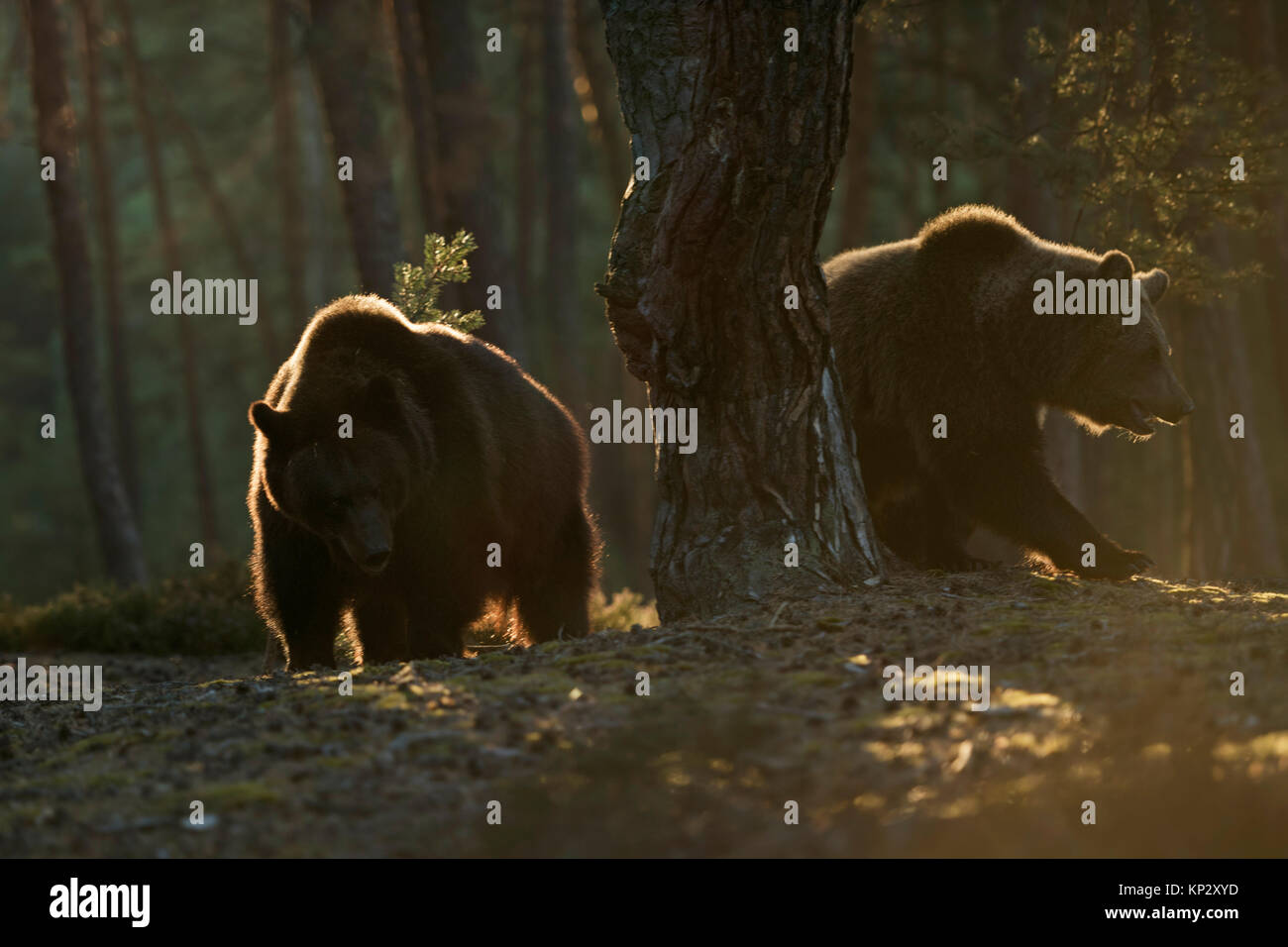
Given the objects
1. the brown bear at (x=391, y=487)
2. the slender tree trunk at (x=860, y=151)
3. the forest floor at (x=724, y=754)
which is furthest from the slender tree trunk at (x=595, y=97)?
the forest floor at (x=724, y=754)

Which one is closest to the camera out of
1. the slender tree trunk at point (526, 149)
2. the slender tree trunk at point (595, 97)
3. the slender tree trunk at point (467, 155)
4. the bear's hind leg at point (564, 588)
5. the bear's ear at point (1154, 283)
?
the bear's hind leg at point (564, 588)

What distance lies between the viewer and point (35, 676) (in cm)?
949

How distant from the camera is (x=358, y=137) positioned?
13719 millimetres

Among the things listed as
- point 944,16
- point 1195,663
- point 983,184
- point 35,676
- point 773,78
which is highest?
point 944,16

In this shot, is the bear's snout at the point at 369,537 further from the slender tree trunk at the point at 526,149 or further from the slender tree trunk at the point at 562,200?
the slender tree trunk at the point at 526,149

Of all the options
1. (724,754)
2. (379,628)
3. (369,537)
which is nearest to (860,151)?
(379,628)

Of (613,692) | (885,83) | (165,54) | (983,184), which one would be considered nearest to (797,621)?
(613,692)

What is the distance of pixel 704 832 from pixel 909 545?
554 centimetres

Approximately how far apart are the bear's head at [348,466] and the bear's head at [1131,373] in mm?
4603

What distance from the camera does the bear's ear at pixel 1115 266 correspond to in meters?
8.19

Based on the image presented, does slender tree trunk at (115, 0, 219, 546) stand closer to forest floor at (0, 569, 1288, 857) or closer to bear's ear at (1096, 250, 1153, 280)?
bear's ear at (1096, 250, 1153, 280)

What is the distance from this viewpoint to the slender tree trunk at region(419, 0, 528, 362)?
1441 cm
